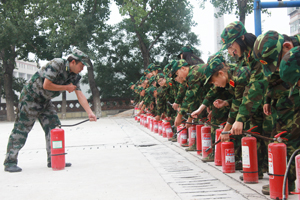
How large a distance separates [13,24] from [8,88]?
5831 mm

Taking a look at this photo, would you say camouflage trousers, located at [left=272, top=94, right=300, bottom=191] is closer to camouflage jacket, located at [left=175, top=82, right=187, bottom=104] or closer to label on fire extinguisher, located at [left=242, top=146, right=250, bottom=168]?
label on fire extinguisher, located at [left=242, top=146, right=250, bottom=168]

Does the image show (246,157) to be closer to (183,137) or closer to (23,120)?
(23,120)

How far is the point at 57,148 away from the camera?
5.76m

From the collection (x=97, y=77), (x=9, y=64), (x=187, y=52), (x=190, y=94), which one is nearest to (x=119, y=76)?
(x=97, y=77)

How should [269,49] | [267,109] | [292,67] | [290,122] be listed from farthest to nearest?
[267,109]
[290,122]
[269,49]
[292,67]

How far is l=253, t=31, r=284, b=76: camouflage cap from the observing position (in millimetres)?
3395

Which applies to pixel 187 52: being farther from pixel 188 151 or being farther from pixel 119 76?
pixel 119 76

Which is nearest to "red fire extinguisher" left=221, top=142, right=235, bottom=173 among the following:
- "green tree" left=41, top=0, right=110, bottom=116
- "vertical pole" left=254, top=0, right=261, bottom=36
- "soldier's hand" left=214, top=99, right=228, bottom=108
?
"soldier's hand" left=214, top=99, right=228, bottom=108

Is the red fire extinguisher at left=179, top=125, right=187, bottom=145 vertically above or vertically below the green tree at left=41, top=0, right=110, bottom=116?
below

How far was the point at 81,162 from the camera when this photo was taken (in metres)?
6.58

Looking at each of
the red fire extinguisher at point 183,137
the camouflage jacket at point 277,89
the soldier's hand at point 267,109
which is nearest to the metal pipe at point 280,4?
the red fire extinguisher at point 183,137

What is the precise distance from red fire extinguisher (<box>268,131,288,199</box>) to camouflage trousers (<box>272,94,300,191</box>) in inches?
3.9

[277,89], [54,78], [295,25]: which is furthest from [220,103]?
[295,25]

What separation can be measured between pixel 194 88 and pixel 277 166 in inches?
128
